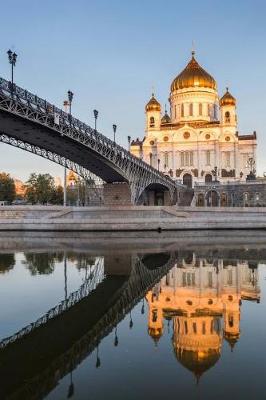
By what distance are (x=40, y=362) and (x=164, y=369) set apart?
263 centimetres

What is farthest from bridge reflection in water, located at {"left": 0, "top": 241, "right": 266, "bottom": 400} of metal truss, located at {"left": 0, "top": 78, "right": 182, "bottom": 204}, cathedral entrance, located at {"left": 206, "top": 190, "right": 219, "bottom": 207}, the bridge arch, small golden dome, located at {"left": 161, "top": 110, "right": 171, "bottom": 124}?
small golden dome, located at {"left": 161, "top": 110, "right": 171, "bottom": 124}

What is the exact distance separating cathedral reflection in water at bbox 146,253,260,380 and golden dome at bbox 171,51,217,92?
68092 mm

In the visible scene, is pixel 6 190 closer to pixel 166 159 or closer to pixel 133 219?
pixel 166 159

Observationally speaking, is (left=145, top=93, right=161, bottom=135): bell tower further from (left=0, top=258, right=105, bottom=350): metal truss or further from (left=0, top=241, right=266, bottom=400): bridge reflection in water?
(left=0, top=258, right=105, bottom=350): metal truss

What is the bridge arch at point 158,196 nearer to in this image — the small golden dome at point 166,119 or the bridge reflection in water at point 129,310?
the small golden dome at point 166,119

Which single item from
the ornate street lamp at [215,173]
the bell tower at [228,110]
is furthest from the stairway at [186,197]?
the bell tower at [228,110]

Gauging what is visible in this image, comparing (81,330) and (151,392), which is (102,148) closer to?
(81,330)

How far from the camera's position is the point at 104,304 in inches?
622

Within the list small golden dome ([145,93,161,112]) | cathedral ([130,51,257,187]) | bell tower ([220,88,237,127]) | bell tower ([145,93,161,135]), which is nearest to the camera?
cathedral ([130,51,257,187])

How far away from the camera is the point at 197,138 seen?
86.4 meters

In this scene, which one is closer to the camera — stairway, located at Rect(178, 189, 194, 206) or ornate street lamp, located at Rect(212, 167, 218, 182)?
stairway, located at Rect(178, 189, 194, 206)

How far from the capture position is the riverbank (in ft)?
145

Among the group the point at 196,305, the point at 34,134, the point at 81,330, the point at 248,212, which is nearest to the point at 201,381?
the point at 81,330

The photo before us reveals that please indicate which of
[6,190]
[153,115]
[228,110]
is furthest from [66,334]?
[153,115]
